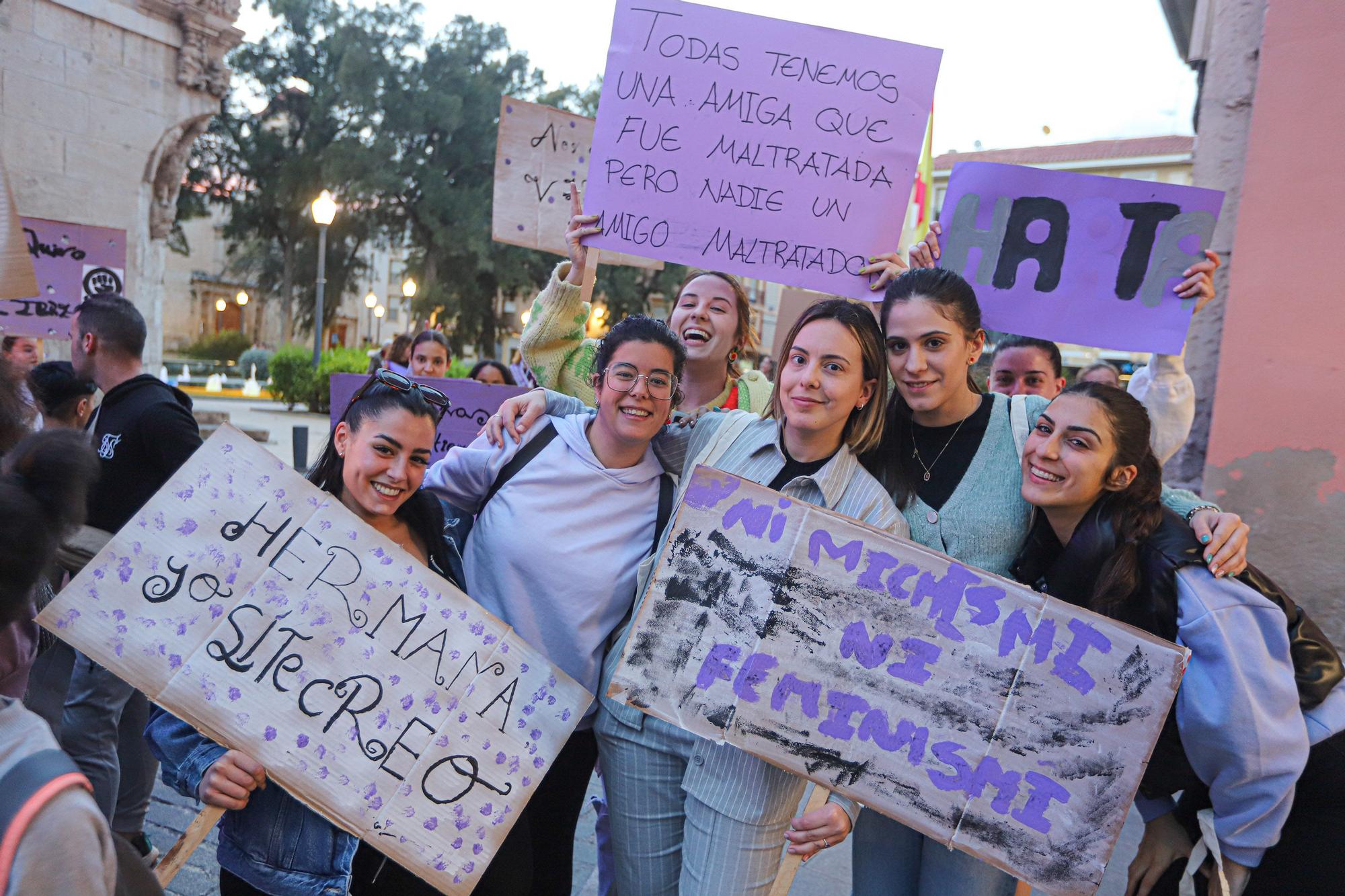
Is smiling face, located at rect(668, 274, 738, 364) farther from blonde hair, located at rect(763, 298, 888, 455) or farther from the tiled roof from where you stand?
the tiled roof

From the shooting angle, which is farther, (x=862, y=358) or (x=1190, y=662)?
(x=862, y=358)

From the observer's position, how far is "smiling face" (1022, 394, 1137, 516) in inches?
78.9

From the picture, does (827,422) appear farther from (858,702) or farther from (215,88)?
(215,88)

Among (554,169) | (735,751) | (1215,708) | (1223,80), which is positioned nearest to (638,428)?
(735,751)

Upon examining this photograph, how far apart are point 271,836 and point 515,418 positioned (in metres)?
1.21

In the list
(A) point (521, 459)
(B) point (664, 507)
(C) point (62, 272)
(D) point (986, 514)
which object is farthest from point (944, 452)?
(C) point (62, 272)

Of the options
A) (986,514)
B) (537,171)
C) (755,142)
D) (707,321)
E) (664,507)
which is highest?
(537,171)

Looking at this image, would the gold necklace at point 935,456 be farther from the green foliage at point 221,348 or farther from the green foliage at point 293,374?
the green foliage at point 221,348

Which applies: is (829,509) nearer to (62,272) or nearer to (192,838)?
(192,838)

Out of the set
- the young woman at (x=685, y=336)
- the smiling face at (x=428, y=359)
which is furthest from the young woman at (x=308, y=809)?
the smiling face at (x=428, y=359)

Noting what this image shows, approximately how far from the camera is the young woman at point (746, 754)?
1.97m

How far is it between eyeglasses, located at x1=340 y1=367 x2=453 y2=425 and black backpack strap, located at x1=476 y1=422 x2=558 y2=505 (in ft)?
0.79

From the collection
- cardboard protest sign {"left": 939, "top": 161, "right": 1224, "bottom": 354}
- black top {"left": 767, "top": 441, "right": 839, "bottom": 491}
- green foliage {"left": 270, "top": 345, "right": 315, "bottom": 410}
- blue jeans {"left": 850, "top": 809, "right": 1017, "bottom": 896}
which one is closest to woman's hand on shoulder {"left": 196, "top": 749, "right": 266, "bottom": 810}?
black top {"left": 767, "top": 441, "right": 839, "bottom": 491}

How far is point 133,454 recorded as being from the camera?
10.7 ft
